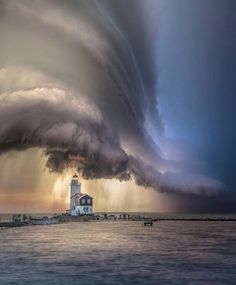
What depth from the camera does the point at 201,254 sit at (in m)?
73.2

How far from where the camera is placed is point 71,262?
6216 cm

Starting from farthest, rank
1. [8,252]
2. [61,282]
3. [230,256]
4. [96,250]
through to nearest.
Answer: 1. [96,250]
2. [8,252]
3. [230,256]
4. [61,282]

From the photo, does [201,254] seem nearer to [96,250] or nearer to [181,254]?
[181,254]

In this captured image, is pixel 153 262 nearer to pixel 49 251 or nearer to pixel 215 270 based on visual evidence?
pixel 215 270

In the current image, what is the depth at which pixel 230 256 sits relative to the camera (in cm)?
7038

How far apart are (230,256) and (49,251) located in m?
26.6

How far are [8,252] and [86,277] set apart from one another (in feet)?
97.8

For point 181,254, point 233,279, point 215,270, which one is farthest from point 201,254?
point 233,279

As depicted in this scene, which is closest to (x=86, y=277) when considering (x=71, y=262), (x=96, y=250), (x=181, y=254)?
(x=71, y=262)

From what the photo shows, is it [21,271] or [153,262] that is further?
[153,262]

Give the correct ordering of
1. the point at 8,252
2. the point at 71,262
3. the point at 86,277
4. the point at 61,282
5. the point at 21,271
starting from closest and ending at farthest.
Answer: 1. the point at 61,282
2. the point at 86,277
3. the point at 21,271
4. the point at 71,262
5. the point at 8,252

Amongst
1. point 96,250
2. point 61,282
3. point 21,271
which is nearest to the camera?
point 61,282

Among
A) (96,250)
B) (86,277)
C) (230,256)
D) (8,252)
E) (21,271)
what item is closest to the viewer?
(86,277)

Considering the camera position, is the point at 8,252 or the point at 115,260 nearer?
the point at 115,260
